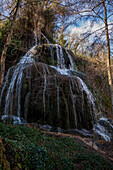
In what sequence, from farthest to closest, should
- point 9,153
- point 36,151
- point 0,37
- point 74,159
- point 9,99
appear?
point 0,37 → point 9,99 → point 74,159 → point 36,151 → point 9,153

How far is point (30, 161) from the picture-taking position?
7.77 ft

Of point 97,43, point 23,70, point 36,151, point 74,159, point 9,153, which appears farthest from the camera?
point 23,70

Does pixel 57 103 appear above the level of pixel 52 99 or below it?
below

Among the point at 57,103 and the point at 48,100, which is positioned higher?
the point at 48,100

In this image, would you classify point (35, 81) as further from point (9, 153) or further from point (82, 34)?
point (9, 153)

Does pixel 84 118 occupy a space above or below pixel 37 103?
below

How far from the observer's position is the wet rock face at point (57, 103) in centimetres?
730

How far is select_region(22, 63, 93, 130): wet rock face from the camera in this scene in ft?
23.9

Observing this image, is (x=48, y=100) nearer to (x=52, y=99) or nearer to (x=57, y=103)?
(x=52, y=99)

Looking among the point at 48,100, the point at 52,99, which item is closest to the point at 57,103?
the point at 52,99

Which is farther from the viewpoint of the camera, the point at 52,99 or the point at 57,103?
the point at 52,99

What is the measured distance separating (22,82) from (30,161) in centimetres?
695

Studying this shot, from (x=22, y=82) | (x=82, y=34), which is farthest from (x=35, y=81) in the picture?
(x=82, y=34)

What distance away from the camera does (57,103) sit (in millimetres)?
7570
